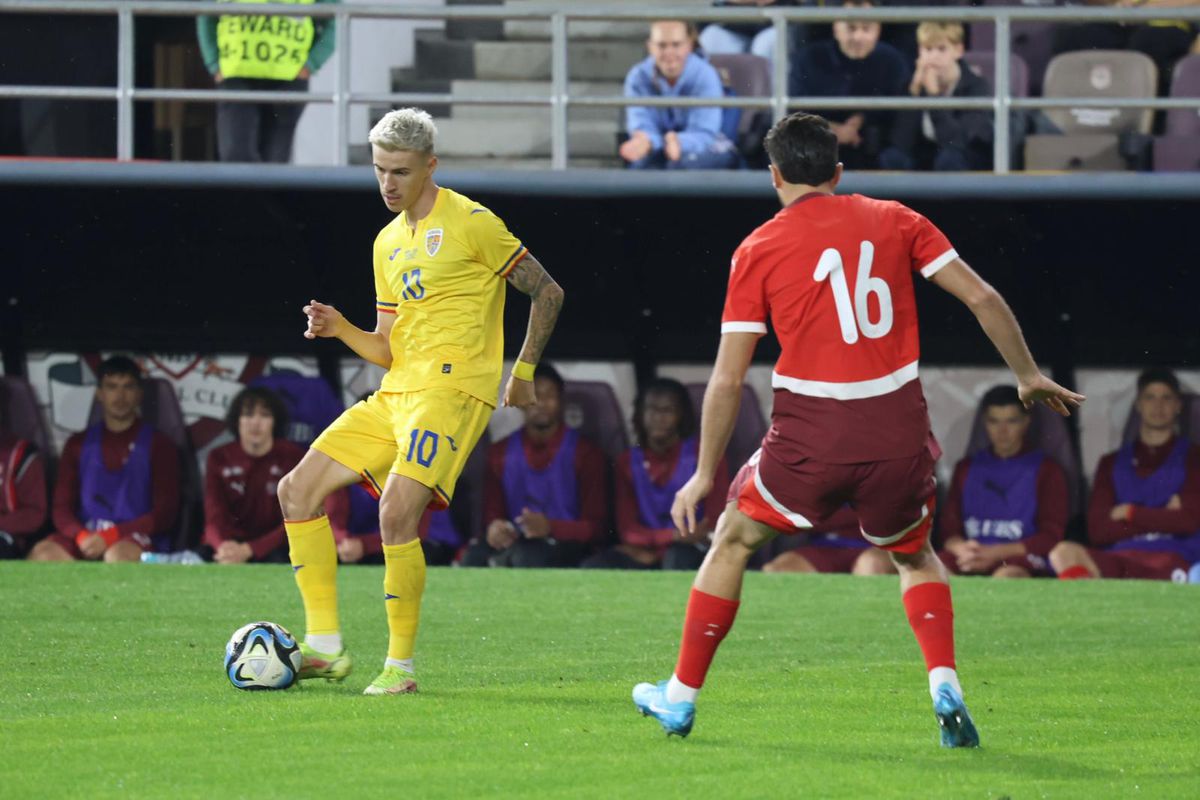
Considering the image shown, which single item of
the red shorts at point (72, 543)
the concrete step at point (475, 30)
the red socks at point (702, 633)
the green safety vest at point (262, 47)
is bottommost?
the red shorts at point (72, 543)

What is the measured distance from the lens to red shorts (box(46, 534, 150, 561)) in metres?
14.3

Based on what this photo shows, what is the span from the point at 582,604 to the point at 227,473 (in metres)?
3.92

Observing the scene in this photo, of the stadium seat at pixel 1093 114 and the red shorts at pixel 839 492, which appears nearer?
the red shorts at pixel 839 492

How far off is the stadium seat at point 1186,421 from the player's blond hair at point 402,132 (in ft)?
29.2

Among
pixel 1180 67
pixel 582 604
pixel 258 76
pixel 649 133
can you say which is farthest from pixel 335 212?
pixel 1180 67

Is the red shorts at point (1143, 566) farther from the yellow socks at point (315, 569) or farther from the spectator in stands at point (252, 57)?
the yellow socks at point (315, 569)

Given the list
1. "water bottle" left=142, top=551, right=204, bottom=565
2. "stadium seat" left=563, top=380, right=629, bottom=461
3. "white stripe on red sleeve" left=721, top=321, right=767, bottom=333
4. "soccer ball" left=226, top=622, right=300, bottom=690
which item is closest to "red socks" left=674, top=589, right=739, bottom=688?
"white stripe on red sleeve" left=721, top=321, right=767, bottom=333

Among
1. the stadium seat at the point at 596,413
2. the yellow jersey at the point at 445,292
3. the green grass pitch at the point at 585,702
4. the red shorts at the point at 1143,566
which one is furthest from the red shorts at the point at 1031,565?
the yellow jersey at the point at 445,292

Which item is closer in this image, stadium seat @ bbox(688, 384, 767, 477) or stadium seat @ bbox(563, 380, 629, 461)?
stadium seat @ bbox(688, 384, 767, 477)

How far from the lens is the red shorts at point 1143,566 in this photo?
13.9 m

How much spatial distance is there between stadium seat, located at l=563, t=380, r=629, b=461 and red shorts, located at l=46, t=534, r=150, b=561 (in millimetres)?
3329

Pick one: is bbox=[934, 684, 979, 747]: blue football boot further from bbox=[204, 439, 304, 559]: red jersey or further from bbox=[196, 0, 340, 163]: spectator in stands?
bbox=[196, 0, 340, 163]: spectator in stands

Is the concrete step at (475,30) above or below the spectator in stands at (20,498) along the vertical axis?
above

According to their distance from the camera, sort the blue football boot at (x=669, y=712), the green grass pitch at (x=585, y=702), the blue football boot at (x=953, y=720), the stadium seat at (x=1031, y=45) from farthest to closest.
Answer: the stadium seat at (x=1031, y=45) → the blue football boot at (x=669, y=712) → the blue football boot at (x=953, y=720) → the green grass pitch at (x=585, y=702)
